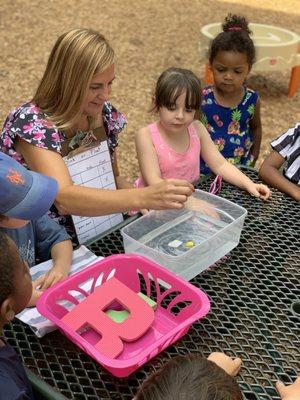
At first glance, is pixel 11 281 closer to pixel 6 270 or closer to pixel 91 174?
pixel 6 270

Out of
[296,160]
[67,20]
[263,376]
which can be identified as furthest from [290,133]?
[67,20]

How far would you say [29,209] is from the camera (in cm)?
153

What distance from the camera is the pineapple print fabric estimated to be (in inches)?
130

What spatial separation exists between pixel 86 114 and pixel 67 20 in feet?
18.3

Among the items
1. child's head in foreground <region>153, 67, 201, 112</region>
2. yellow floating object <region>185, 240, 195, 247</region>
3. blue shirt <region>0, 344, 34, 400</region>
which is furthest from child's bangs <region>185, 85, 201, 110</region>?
blue shirt <region>0, 344, 34, 400</region>

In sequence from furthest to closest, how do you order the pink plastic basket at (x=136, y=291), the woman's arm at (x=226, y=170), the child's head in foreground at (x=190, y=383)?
the woman's arm at (x=226, y=170)
the pink plastic basket at (x=136, y=291)
the child's head in foreground at (x=190, y=383)

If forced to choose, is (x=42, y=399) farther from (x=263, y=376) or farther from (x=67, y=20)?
(x=67, y=20)

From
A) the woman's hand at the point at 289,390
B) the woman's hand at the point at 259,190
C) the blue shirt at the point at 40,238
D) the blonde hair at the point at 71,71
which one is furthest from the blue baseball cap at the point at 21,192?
the woman's hand at the point at 259,190

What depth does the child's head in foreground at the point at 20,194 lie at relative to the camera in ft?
4.82

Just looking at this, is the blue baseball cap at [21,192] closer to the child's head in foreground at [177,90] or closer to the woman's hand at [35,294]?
the woman's hand at [35,294]

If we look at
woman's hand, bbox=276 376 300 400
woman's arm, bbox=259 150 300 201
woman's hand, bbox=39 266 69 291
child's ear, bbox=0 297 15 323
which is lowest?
woman's arm, bbox=259 150 300 201

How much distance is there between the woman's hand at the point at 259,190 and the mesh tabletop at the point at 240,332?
0.81 ft

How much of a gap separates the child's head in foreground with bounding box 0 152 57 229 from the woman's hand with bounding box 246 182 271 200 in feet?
3.43

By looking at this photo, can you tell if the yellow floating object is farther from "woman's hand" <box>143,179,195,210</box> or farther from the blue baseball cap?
the blue baseball cap
